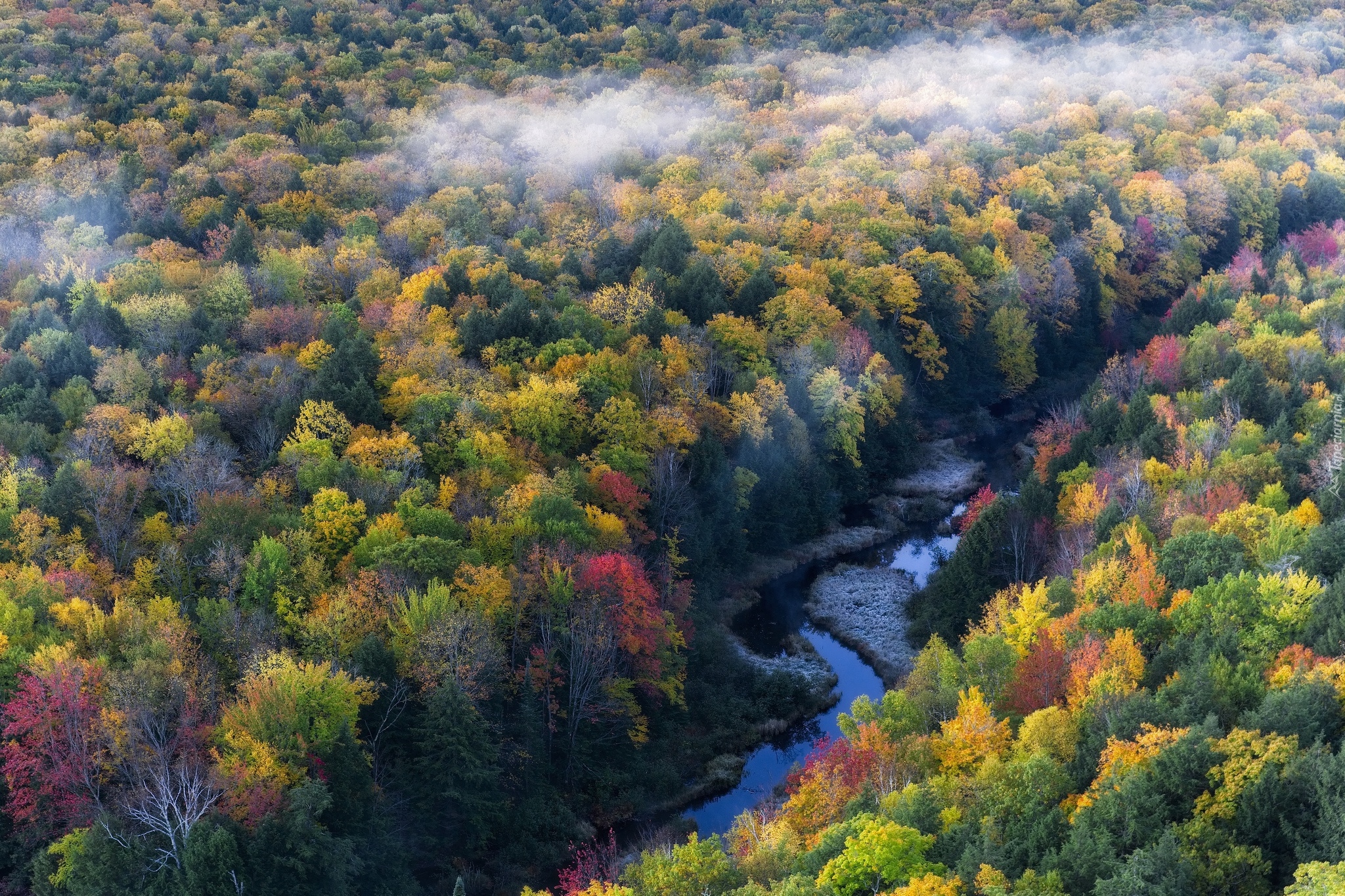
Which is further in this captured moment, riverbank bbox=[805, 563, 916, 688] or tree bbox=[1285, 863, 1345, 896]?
riverbank bbox=[805, 563, 916, 688]

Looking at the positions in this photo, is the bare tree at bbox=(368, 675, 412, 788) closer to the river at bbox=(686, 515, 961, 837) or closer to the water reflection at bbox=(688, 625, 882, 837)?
the river at bbox=(686, 515, 961, 837)

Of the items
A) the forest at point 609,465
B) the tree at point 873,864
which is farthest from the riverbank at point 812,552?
the tree at point 873,864

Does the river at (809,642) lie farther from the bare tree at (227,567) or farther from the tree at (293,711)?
the bare tree at (227,567)

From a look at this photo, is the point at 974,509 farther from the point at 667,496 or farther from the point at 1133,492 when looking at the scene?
the point at 667,496

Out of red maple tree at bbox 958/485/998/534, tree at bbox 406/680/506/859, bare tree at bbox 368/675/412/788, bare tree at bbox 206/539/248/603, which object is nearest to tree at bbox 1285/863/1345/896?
tree at bbox 406/680/506/859

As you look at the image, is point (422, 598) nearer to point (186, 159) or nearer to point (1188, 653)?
point (1188, 653)

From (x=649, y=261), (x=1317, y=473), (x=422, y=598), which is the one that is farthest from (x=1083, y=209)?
(x=422, y=598)
